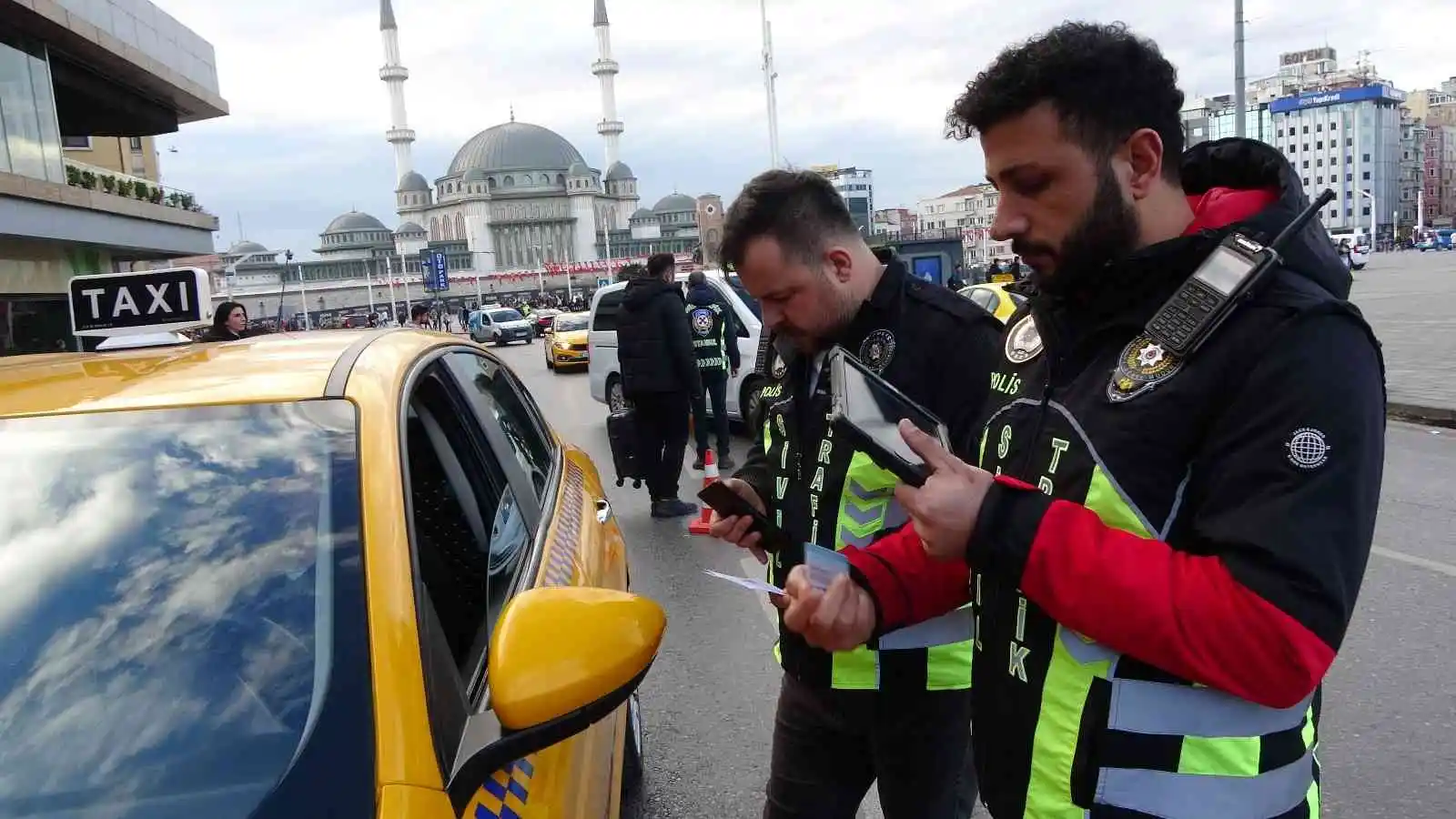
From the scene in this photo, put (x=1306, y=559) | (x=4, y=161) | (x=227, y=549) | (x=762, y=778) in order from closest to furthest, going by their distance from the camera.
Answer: (x=1306, y=559), (x=227, y=549), (x=762, y=778), (x=4, y=161)

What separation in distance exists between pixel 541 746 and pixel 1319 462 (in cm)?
110

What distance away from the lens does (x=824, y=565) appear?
1.65 metres

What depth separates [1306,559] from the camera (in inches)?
43.5

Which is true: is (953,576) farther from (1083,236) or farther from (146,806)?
(146,806)

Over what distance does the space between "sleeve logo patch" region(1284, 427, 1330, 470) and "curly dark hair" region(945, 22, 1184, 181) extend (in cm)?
43

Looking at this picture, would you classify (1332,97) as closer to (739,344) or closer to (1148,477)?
(739,344)

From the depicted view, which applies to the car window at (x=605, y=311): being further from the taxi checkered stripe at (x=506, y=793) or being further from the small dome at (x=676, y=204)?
the small dome at (x=676, y=204)

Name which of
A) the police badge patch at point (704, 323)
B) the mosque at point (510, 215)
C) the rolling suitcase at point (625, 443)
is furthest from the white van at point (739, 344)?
the mosque at point (510, 215)

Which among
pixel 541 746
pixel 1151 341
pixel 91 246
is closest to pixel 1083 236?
pixel 1151 341

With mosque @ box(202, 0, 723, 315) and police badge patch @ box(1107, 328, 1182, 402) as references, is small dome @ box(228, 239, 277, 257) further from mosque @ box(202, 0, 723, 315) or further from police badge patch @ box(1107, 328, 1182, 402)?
police badge patch @ box(1107, 328, 1182, 402)

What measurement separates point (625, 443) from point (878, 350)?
521 cm

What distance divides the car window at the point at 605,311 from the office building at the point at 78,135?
1134cm

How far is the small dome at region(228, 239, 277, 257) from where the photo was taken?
102 metres

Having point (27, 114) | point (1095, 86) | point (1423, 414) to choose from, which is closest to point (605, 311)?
point (1423, 414)
